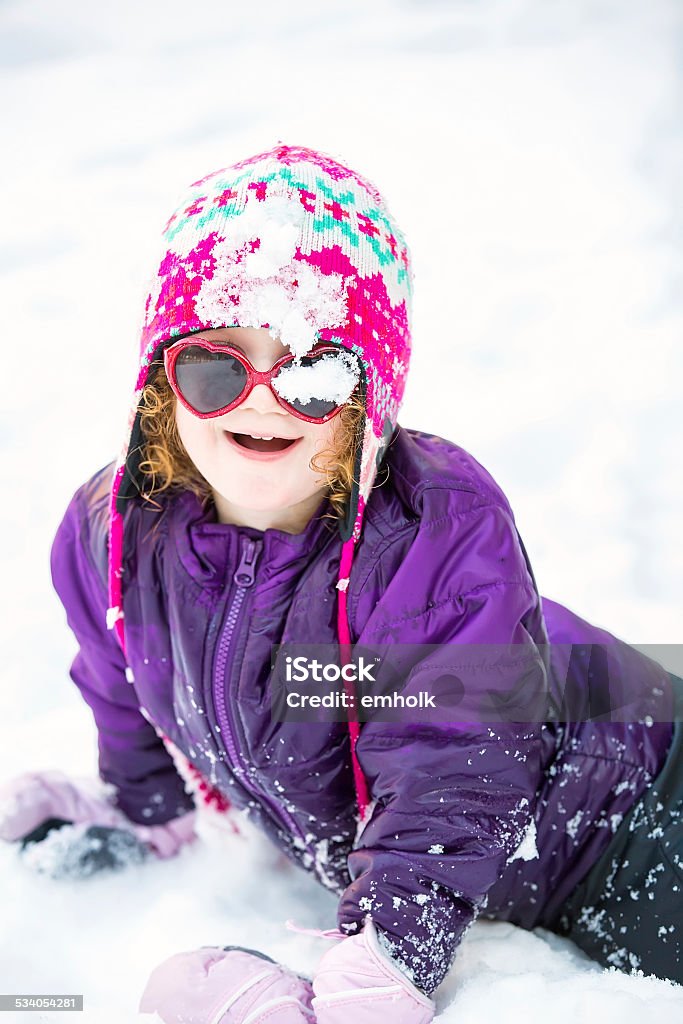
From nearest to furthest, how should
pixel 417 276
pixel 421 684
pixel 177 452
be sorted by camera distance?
pixel 421 684 < pixel 177 452 < pixel 417 276

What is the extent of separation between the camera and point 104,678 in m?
1.36

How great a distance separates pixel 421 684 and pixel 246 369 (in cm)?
40

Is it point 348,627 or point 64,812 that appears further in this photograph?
point 64,812

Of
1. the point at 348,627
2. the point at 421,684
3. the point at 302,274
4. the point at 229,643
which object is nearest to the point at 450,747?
the point at 421,684

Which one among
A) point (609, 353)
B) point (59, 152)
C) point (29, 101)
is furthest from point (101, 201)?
point (609, 353)

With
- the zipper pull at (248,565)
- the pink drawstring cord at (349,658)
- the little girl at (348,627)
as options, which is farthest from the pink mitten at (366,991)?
the zipper pull at (248,565)

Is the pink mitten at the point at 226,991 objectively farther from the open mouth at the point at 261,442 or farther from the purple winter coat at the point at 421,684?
the open mouth at the point at 261,442

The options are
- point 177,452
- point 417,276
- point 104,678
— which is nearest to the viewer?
point 177,452

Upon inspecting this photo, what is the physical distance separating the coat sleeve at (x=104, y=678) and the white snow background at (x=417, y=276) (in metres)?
0.11

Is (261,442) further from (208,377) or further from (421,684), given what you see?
(421,684)

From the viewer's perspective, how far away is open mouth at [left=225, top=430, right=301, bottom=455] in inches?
42.1

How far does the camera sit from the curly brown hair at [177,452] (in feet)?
3.56

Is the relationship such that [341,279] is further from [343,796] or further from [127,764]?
[127,764]

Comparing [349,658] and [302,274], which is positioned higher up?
[302,274]
